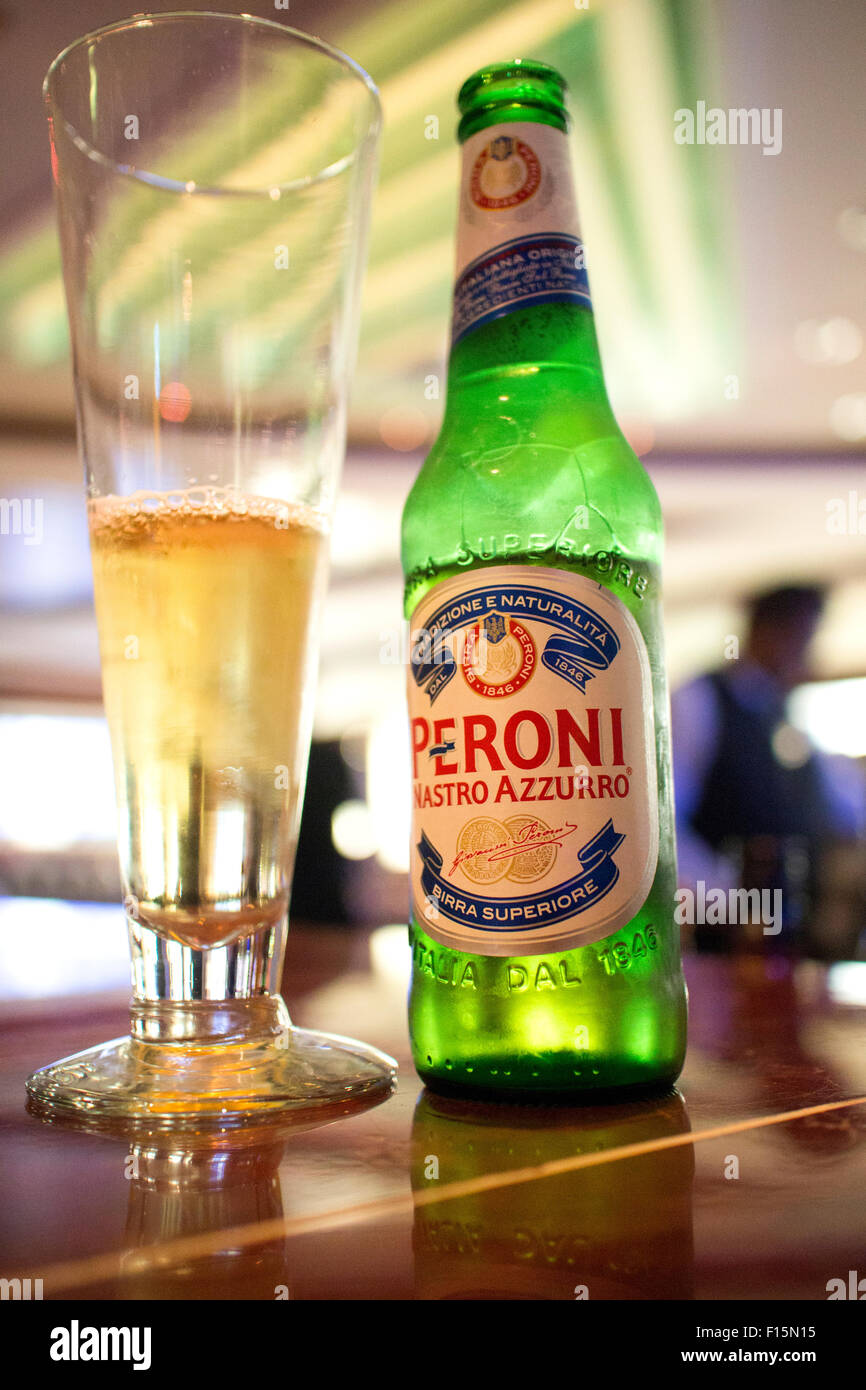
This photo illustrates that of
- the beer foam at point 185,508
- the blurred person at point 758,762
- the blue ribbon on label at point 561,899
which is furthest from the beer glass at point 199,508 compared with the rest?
the blurred person at point 758,762

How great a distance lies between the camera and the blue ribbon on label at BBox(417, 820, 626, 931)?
0.56 metres

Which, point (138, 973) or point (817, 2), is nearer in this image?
point (138, 973)

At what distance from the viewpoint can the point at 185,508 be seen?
56cm

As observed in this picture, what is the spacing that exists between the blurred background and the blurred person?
3 cm

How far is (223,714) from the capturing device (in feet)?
1.86

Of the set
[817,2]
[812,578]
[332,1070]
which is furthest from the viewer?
[812,578]

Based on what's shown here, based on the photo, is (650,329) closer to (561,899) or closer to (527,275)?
(527,275)

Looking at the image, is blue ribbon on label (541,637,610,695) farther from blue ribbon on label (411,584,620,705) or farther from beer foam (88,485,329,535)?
beer foam (88,485,329,535)

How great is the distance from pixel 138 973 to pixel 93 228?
39 centimetres

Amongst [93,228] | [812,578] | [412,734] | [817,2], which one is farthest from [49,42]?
[812,578]

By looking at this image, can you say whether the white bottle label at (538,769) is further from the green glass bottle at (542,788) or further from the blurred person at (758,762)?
the blurred person at (758,762)
